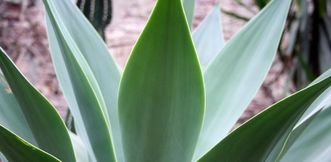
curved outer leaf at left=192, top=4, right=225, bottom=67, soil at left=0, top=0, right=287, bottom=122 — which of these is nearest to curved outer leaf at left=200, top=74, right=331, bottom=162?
curved outer leaf at left=192, top=4, right=225, bottom=67

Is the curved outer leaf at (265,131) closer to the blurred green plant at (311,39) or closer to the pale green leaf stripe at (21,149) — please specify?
the pale green leaf stripe at (21,149)

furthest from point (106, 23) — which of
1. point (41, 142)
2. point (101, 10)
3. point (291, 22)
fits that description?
point (291, 22)

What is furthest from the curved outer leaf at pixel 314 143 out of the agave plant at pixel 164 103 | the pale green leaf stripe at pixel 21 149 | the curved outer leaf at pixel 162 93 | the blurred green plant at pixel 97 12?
the blurred green plant at pixel 97 12

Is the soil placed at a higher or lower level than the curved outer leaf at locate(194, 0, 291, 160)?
lower

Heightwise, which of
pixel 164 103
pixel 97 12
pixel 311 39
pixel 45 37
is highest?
pixel 164 103

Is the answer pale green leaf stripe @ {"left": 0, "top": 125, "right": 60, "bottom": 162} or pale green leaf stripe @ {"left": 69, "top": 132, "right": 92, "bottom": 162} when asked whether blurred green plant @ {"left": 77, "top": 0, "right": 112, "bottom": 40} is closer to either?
pale green leaf stripe @ {"left": 69, "top": 132, "right": 92, "bottom": 162}

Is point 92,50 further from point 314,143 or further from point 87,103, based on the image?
point 314,143

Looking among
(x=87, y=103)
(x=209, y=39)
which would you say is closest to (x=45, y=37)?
(x=209, y=39)
